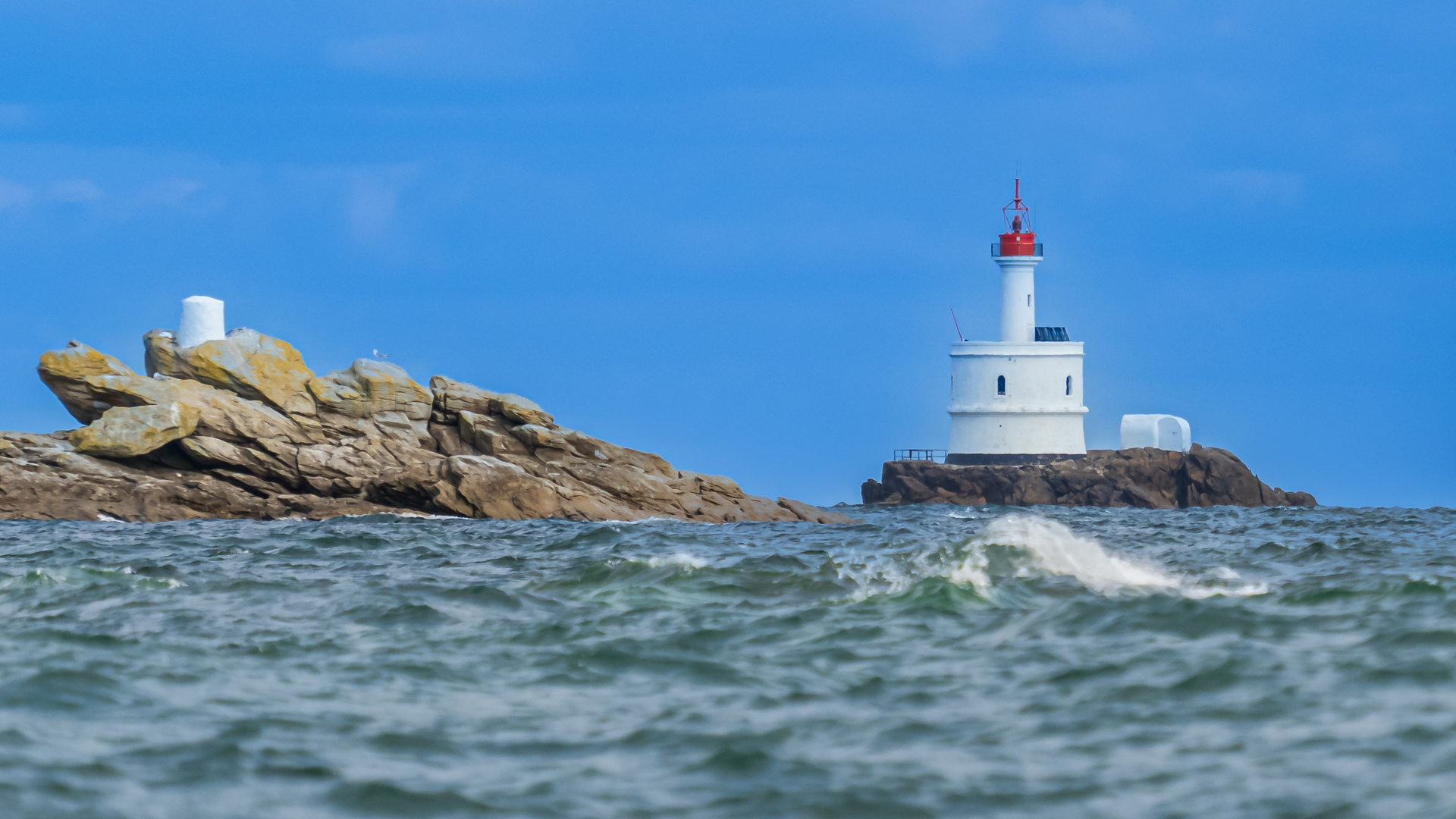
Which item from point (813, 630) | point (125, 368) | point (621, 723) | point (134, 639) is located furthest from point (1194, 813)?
point (125, 368)

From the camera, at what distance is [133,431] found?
3031 centimetres

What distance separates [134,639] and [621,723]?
→ 176 inches

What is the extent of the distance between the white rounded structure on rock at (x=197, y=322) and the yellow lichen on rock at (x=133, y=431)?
3.48 metres

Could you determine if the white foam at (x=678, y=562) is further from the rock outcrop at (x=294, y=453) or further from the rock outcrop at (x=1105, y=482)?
the rock outcrop at (x=1105, y=482)

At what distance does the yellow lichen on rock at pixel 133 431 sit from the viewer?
99.5 ft

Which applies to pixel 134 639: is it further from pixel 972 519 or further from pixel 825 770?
pixel 972 519

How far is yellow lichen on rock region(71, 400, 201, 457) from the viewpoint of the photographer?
3031cm

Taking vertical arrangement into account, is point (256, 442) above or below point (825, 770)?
above

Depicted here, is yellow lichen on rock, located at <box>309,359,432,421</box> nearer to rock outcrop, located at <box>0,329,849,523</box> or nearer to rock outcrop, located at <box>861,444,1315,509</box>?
rock outcrop, located at <box>0,329,849,523</box>

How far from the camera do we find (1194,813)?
16.5 ft

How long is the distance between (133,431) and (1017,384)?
33.9 meters

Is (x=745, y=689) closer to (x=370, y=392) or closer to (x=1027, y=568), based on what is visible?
(x=1027, y=568)

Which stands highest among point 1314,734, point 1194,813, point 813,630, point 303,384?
point 303,384

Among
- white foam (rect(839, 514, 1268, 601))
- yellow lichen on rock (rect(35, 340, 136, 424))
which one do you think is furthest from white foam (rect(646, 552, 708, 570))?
yellow lichen on rock (rect(35, 340, 136, 424))
